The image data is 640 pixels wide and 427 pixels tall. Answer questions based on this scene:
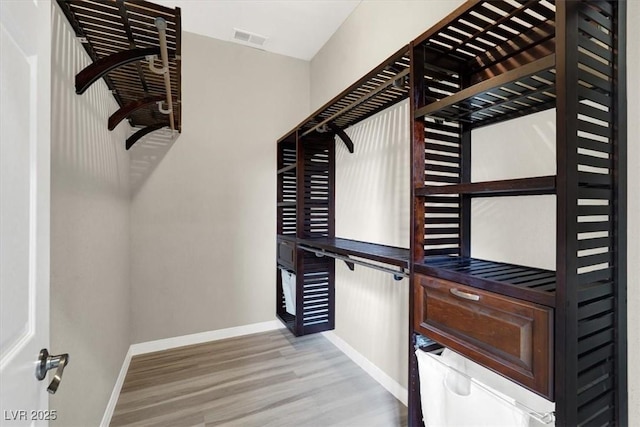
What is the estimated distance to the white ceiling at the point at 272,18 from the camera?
2.52 meters

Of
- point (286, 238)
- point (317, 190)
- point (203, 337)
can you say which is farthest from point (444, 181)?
point (203, 337)

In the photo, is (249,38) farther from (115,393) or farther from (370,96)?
(115,393)

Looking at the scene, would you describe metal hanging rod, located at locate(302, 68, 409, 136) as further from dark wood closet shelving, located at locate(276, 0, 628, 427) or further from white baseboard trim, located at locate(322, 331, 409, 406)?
white baseboard trim, located at locate(322, 331, 409, 406)

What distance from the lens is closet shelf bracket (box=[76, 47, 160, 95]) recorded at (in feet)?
4.56

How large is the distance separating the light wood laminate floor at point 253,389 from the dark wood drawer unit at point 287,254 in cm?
78

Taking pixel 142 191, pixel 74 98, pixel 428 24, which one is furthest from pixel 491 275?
pixel 142 191

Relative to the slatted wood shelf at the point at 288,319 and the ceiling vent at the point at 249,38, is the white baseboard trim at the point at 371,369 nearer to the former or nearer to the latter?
the slatted wood shelf at the point at 288,319

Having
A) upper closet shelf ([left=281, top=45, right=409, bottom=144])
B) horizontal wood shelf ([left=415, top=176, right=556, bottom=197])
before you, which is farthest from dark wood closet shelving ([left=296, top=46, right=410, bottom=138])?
horizontal wood shelf ([left=415, top=176, right=556, bottom=197])

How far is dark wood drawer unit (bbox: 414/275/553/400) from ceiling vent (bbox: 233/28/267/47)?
2822 mm

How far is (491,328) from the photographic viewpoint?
102 centimetres

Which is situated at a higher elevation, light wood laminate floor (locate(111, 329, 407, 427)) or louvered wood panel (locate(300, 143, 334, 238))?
louvered wood panel (locate(300, 143, 334, 238))

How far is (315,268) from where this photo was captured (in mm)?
2836

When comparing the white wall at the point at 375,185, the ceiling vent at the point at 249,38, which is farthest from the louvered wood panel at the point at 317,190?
the ceiling vent at the point at 249,38
